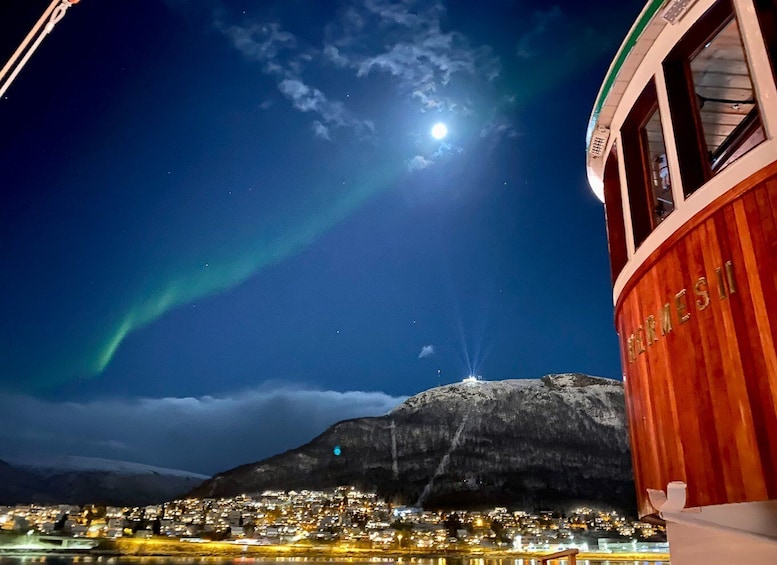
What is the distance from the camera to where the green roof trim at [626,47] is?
16.4 feet

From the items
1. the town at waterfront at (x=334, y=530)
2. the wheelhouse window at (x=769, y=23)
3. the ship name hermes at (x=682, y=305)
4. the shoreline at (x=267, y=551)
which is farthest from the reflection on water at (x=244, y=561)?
the wheelhouse window at (x=769, y=23)

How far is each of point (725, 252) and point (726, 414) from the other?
1027mm

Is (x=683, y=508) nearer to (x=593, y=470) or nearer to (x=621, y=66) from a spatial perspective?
(x=621, y=66)

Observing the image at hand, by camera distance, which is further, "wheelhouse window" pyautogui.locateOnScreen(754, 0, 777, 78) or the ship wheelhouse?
"wheelhouse window" pyautogui.locateOnScreen(754, 0, 777, 78)

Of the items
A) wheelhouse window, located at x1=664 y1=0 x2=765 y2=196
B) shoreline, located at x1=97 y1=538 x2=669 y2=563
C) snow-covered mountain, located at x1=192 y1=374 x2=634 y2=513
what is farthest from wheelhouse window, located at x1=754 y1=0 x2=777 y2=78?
snow-covered mountain, located at x1=192 y1=374 x2=634 y2=513

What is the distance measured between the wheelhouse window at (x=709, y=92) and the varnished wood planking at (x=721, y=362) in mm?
532

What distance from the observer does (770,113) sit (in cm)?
381

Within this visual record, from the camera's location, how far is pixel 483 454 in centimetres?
9469

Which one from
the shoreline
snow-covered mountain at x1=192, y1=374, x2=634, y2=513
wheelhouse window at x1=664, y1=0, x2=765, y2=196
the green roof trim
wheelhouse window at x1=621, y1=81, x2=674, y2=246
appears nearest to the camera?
wheelhouse window at x1=664, y1=0, x2=765, y2=196

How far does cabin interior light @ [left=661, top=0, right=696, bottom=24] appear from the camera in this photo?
4682 mm

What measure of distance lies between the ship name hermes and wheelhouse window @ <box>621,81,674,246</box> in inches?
35.6

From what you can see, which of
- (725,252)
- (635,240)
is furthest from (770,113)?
(635,240)

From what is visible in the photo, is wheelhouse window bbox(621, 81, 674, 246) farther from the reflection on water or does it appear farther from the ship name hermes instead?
the reflection on water

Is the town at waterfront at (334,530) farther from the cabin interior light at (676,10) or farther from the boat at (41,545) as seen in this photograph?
the cabin interior light at (676,10)
